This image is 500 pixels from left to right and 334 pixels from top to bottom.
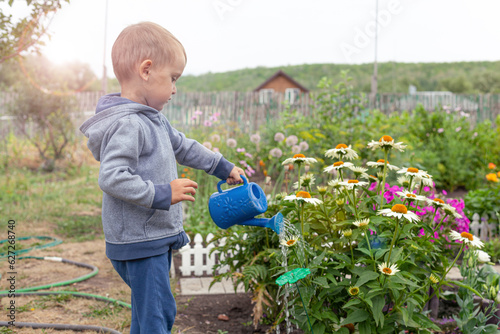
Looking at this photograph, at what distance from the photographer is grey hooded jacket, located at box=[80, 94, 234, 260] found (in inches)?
57.5

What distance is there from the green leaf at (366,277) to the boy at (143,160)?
731 mm

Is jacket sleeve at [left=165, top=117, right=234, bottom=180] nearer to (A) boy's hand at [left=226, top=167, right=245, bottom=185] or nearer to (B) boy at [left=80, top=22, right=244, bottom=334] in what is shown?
(A) boy's hand at [left=226, top=167, right=245, bottom=185]

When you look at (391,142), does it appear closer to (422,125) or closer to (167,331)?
(167,331)

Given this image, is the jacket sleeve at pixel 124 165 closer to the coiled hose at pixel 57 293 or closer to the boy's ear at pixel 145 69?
the boy's ear at pixel 145 69

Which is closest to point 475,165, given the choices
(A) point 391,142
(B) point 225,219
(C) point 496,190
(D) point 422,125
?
(D) point 422,125

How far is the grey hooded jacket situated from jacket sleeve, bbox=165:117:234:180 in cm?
16

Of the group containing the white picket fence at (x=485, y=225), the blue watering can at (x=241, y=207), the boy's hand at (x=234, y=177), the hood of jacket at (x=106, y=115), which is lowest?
the white picket fence at (x=485, y=225)

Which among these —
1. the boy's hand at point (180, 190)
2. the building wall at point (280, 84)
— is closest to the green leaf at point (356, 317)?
the boy's hand at point (180, 190)

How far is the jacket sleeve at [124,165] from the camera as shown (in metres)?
1.44

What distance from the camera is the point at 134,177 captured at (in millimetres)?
1463

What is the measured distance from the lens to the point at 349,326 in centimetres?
201

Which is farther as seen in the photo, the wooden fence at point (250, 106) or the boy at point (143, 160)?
the wooden fence at point (250, 106)

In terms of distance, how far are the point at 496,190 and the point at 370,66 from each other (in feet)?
137

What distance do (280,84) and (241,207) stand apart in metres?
31.6
